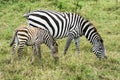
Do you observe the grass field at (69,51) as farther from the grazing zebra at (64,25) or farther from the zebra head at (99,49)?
the grazing zebra at (64,25)

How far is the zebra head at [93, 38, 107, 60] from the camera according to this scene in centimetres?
1055

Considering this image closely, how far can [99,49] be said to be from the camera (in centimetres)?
1063

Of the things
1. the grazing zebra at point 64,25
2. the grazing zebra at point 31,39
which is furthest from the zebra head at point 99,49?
the grazing zebra at point 31,39

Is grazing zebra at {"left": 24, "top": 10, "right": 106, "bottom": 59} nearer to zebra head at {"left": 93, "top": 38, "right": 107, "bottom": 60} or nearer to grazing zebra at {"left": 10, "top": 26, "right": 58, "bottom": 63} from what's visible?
zebra head at {"left": 93, "top": 38, "right": 107, "bottom": 60}

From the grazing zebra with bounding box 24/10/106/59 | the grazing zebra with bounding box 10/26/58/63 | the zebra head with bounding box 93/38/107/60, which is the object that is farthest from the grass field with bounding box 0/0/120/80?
the grazing zebra with bounding box 24/10/106/59

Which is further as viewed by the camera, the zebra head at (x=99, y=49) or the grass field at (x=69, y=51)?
the zebra head at (x=99, y=49)

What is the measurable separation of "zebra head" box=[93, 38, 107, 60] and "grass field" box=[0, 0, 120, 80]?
0.17 metres

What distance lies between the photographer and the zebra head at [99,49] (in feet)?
34.6

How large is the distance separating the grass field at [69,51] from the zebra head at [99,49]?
0.55 feet

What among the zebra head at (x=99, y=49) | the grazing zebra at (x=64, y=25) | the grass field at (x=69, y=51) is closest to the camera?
the grass field at (x=69, y=51)

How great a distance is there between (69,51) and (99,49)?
1.04m

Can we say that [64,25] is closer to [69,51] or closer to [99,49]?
[69,51]

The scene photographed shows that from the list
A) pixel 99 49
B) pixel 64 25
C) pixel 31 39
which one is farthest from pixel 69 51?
pixel 31 39

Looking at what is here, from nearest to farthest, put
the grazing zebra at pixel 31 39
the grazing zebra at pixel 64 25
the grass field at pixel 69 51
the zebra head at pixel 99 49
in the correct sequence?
the grass field at pixel 69 51
the grazing zebra at pixel 31 39
the zebra head at pixel 99 49
the grazing zebra at pixel 64 25
